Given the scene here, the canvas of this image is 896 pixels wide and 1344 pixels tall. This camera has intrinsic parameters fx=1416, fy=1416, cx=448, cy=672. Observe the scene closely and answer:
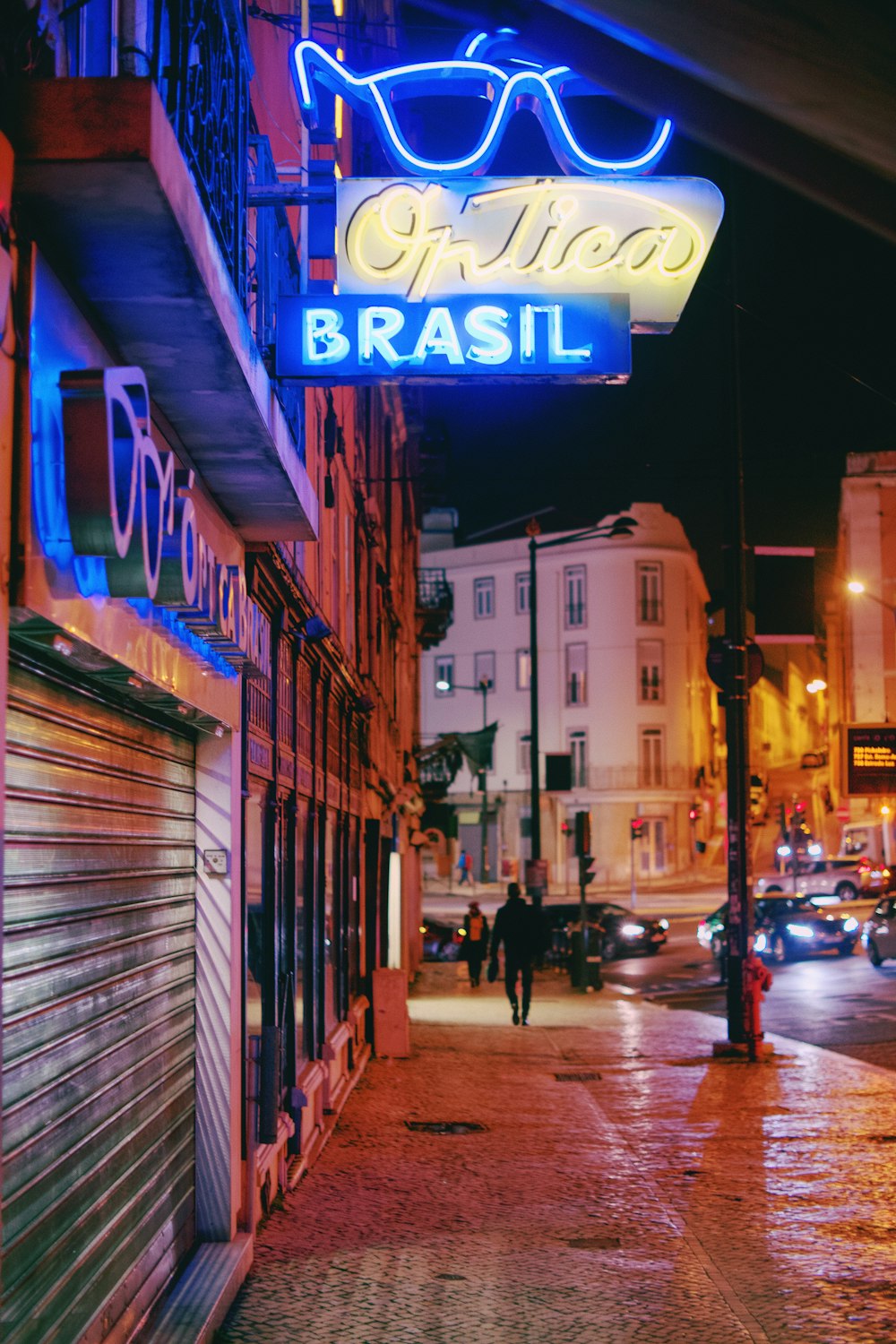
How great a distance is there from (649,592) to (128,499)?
64.3 m

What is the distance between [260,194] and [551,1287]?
5.73 m

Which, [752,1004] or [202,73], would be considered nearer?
[202,73]

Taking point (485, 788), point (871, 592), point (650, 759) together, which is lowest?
point (485, 788)

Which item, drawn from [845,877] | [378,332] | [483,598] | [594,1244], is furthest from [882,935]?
[483,598]

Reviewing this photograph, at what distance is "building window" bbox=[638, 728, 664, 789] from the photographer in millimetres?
66438

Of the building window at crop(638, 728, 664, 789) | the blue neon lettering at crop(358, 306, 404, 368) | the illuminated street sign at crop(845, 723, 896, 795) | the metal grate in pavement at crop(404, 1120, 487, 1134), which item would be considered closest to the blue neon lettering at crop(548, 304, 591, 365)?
the blue neon lettering at crop(358, 306, 404, 368)

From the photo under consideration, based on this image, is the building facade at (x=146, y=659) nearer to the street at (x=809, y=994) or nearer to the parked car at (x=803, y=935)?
the street at (x=809, y=994)

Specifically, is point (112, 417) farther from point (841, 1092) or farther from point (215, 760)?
point (841, 1092)

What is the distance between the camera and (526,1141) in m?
11.3

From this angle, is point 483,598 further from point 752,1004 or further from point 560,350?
point 560,350

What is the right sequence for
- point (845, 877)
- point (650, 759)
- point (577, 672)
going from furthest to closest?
point (577, 672) < point (650, 759) < point (845, 877)

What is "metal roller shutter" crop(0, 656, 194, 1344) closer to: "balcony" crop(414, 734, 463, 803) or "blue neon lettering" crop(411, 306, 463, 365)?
"blue neon lettering" crop(411, 306, 463, 365)

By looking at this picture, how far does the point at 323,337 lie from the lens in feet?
24.2

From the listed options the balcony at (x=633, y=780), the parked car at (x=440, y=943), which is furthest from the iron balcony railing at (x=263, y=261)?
the balcony at (x=633, y=780)
